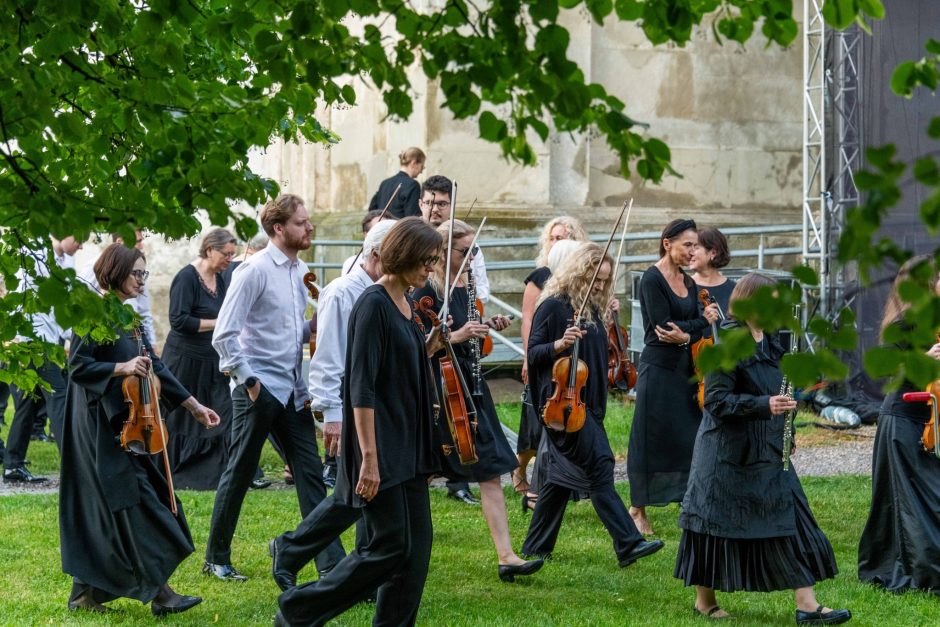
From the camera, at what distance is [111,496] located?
6.85 metres

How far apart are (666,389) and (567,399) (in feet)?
4.47

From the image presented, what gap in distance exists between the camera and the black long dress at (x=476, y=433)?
7.48 meters

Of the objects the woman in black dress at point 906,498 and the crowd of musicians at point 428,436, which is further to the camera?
the woman in black dress at point 906,498

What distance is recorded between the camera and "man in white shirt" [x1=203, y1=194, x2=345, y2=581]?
7.60m

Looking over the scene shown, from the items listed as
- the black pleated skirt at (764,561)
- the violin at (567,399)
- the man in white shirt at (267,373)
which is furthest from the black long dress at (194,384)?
the black pleated skirt at (764,561)

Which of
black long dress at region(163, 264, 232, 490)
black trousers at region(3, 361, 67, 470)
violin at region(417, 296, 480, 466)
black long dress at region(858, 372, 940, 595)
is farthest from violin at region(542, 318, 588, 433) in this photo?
black trousers at region(3, 361, 67, 470)

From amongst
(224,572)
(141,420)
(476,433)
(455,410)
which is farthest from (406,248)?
(224,572)

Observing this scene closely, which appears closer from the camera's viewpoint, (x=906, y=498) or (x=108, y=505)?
(x=108, y=505)

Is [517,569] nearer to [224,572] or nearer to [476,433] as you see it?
[476,433]

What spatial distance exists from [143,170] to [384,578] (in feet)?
6.84

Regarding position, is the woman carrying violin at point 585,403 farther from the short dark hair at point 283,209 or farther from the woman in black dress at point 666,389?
the short dark hair at point 283,209

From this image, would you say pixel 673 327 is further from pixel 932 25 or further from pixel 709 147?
pixel 709 147

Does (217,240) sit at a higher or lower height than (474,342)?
higher

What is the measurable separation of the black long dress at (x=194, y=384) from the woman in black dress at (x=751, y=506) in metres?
5.41
